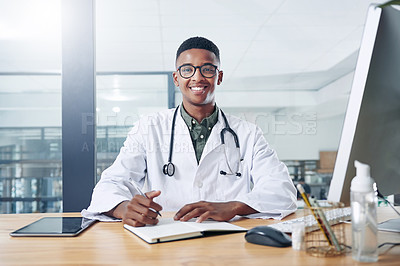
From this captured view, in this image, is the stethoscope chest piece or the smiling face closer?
the stethoscope chest piece

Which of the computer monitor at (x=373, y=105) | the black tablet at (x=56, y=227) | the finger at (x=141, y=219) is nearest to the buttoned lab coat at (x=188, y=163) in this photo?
the black tablet at (x=56, y=227)

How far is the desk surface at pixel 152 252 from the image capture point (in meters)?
0.74

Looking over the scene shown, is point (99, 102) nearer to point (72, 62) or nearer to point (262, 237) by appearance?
point (72, 62)

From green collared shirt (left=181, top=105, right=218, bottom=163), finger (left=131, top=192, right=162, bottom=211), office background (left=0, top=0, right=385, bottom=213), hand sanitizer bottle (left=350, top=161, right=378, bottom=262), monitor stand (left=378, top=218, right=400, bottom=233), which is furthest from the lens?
office background (left=0, top=0, right=385, bottom=213)

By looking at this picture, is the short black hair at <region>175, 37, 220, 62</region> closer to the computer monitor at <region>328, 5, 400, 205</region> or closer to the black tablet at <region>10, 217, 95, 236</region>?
the black tablet at <region>10, 217, 95, 236</region>

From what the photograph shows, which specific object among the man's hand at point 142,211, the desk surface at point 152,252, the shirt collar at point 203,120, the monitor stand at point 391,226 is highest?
the shirt collar at point 203,120

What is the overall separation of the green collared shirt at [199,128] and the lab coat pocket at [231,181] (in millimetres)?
146

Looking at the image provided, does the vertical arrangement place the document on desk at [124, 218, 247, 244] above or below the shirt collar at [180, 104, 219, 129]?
below

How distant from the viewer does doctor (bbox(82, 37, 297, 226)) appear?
1526 mm

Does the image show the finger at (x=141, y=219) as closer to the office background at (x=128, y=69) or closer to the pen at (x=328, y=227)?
the pen at (x=328, y=227)

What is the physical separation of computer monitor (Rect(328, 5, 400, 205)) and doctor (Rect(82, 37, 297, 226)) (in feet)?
→ 1.79

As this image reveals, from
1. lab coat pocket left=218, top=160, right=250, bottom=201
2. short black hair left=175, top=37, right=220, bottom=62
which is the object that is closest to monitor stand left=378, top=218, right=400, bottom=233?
lab coat pocket left=218, top=160, right=250, bottom=201

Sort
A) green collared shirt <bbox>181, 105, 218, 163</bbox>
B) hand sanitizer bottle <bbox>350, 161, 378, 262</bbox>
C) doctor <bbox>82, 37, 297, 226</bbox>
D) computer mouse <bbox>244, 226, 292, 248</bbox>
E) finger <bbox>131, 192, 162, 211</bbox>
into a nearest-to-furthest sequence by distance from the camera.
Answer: hand sanitizer bottle <bbox>350, 161, 378, 262</bbox>
computer mouse <bbox>244, 226, 292, 248</bbox>
finger <bbox>131, 192, 162, 211</bbox>
doctor <bbox>82, 37, 297, 226</bbox>
green collared shirt <bbox>181, 105, 218, 163</bbox>

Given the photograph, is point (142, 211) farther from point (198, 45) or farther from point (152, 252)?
point (198, 45)
